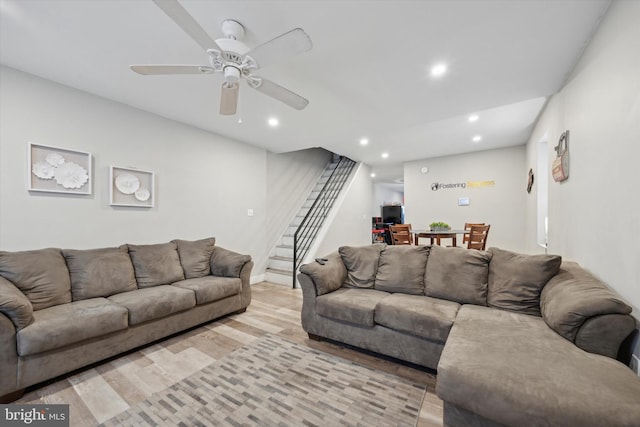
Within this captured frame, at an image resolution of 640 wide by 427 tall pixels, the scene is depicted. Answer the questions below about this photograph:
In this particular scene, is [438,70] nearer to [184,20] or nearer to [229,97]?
[229,97]

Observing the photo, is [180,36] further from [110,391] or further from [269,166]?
[269,166]

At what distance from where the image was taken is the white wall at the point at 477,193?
18.2 feet

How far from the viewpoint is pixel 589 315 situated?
1.47 metres

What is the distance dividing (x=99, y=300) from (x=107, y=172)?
5.05ft

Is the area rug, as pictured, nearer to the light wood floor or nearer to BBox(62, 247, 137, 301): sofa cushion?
the light wood floor

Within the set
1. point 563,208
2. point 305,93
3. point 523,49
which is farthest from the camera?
point 305,93

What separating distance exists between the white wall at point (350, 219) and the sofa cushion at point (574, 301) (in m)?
3.87

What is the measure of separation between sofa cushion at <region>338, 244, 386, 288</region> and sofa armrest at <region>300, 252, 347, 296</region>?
0.10 meters

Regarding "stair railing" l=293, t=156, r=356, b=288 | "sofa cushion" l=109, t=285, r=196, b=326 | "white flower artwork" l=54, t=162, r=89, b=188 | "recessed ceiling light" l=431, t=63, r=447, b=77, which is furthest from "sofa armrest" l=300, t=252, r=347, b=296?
"white flower artwork" l=54, t=162, r=89, b=188

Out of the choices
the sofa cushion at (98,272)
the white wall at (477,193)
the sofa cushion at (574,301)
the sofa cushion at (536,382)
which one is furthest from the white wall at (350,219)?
the sofa cushion at (536,382)

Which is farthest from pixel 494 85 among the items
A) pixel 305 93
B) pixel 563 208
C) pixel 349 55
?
pixel 305 93

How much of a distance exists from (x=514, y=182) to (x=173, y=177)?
6605mm

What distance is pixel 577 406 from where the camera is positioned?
1047 mm

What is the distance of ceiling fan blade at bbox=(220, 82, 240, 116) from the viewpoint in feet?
6.81
